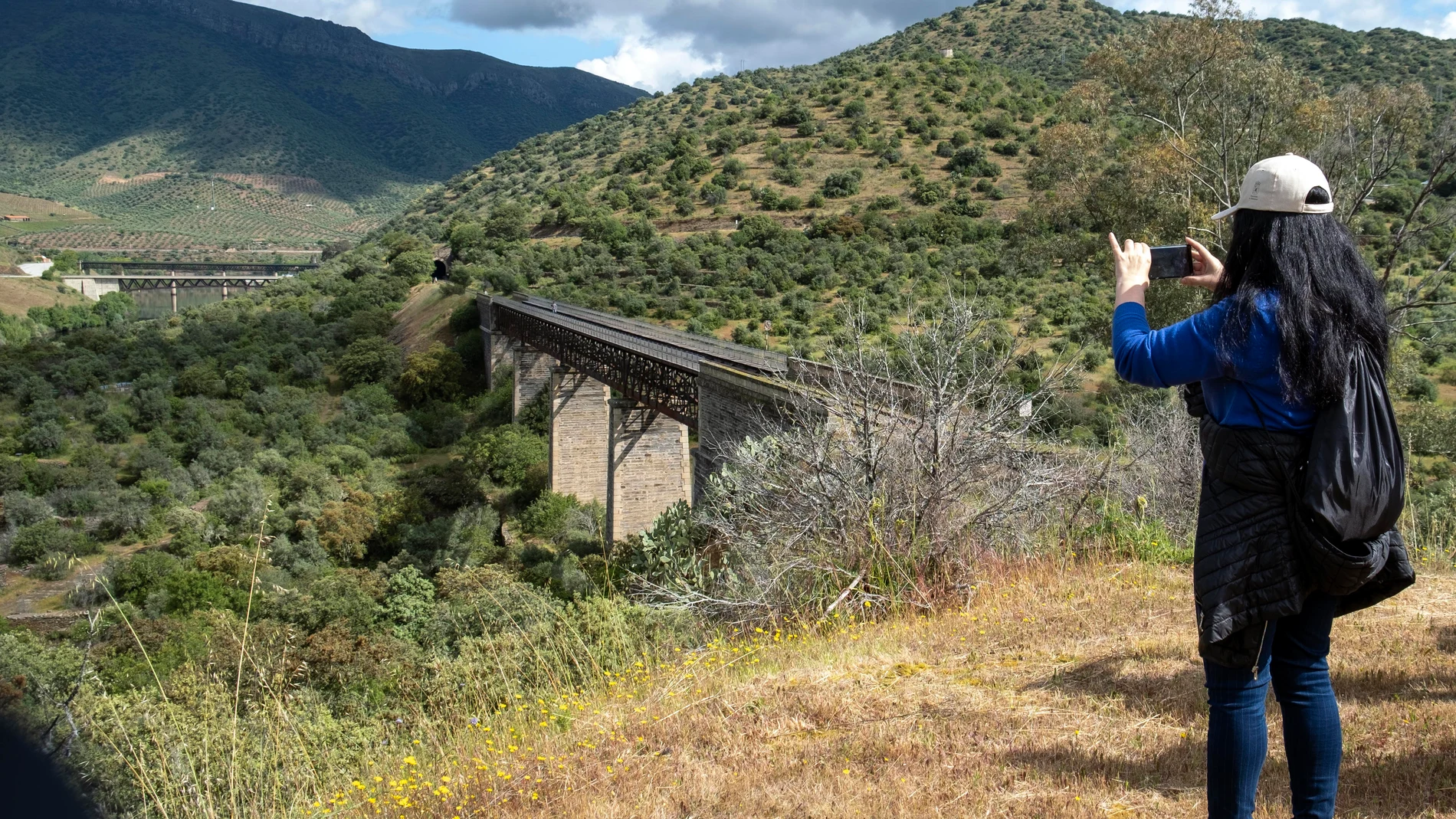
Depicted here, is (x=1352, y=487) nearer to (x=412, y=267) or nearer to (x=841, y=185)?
(x=841, y=185)

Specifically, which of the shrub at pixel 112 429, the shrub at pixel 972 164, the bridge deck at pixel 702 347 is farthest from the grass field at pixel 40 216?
the bridge deck at pixel 702 347

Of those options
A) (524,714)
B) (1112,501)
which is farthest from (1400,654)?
(524,714)

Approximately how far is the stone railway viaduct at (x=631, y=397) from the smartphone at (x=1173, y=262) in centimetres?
790

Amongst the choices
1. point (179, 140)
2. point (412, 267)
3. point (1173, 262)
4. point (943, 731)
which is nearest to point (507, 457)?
point (943, 731)

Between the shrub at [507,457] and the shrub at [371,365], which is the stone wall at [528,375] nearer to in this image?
the shrub at [507,457]

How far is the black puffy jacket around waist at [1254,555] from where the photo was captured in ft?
6.63

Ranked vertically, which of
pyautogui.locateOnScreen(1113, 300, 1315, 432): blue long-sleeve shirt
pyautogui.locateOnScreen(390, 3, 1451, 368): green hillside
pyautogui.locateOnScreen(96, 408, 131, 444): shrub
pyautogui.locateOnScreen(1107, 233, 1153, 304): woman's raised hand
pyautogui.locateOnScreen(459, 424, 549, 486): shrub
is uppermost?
pyautogui.locateOnScreen(390, 3, 1451, 368): green hillside

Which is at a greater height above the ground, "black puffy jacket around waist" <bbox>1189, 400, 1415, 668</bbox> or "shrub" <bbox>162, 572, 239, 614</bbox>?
"black puffy jacket around waist" <bbox>1189, 400, 1415, 668</bbox>

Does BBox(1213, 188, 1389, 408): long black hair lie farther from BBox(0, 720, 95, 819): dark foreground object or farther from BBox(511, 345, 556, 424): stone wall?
BBox(511, 345, 556, 424): stone wall

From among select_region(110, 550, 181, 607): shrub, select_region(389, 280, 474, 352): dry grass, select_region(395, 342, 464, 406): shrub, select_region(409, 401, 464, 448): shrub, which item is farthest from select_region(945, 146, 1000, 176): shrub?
select_region(110, 550, 181, 607): shrub

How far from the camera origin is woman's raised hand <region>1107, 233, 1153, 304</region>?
2314mm

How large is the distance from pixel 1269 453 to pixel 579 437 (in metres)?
27.0

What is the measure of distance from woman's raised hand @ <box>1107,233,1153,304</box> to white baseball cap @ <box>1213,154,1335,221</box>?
10.4 inches

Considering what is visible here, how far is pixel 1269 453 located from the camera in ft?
6.71
